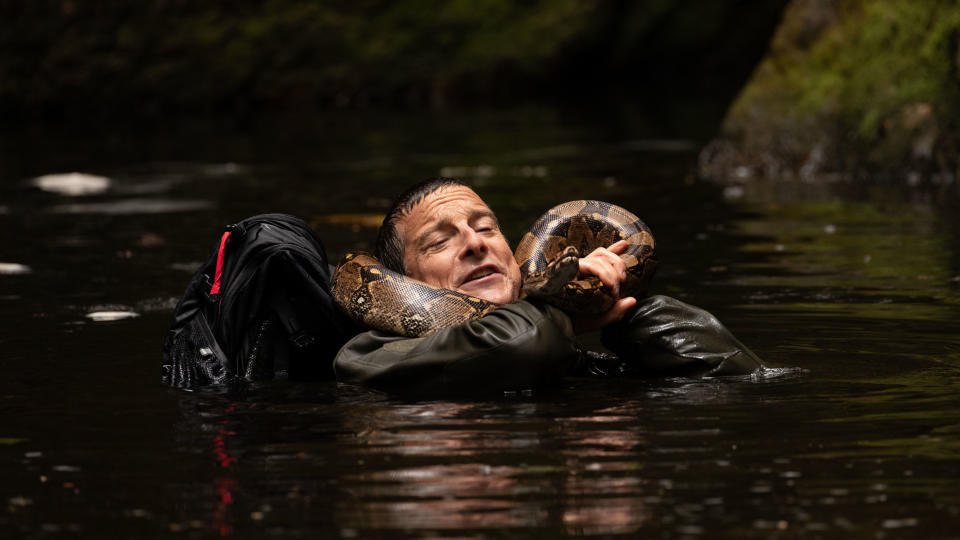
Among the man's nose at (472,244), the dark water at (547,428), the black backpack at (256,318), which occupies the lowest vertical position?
the dark water at (547,428)

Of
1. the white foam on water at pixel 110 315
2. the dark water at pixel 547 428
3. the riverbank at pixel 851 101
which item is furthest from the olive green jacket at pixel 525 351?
the riverbank at pixel 851 101

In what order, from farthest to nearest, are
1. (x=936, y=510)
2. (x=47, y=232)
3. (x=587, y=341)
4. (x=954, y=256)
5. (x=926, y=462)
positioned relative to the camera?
(x=47, y=232)
(x=954, y=256)
(x=587, y=341)
(x=926, y=462)
(x=936, y=510)

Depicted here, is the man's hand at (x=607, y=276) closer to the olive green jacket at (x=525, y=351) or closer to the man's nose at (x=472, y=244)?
the olive green jacket at (x=525, y=351)

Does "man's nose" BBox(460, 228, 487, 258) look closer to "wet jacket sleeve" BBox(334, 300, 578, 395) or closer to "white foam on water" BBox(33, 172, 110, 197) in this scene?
"wet jacket sleeve" BBox(334, 300, 578, 395)

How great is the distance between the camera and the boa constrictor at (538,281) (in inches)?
267

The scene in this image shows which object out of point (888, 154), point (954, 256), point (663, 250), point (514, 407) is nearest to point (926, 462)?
point (514, 407)

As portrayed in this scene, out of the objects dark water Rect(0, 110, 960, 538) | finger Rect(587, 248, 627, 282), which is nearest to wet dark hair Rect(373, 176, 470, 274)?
dark water Rect(0, 110, 960, 538)

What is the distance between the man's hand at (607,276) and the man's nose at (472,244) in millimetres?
580

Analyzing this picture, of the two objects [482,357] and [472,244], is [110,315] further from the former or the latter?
[482,357]

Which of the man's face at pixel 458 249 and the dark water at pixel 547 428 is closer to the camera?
the dark water at pixel 547 428

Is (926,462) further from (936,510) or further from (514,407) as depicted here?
(514,407)

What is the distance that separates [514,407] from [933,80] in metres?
11.5

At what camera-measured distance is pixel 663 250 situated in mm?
13172

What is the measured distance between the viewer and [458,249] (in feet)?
24.1
